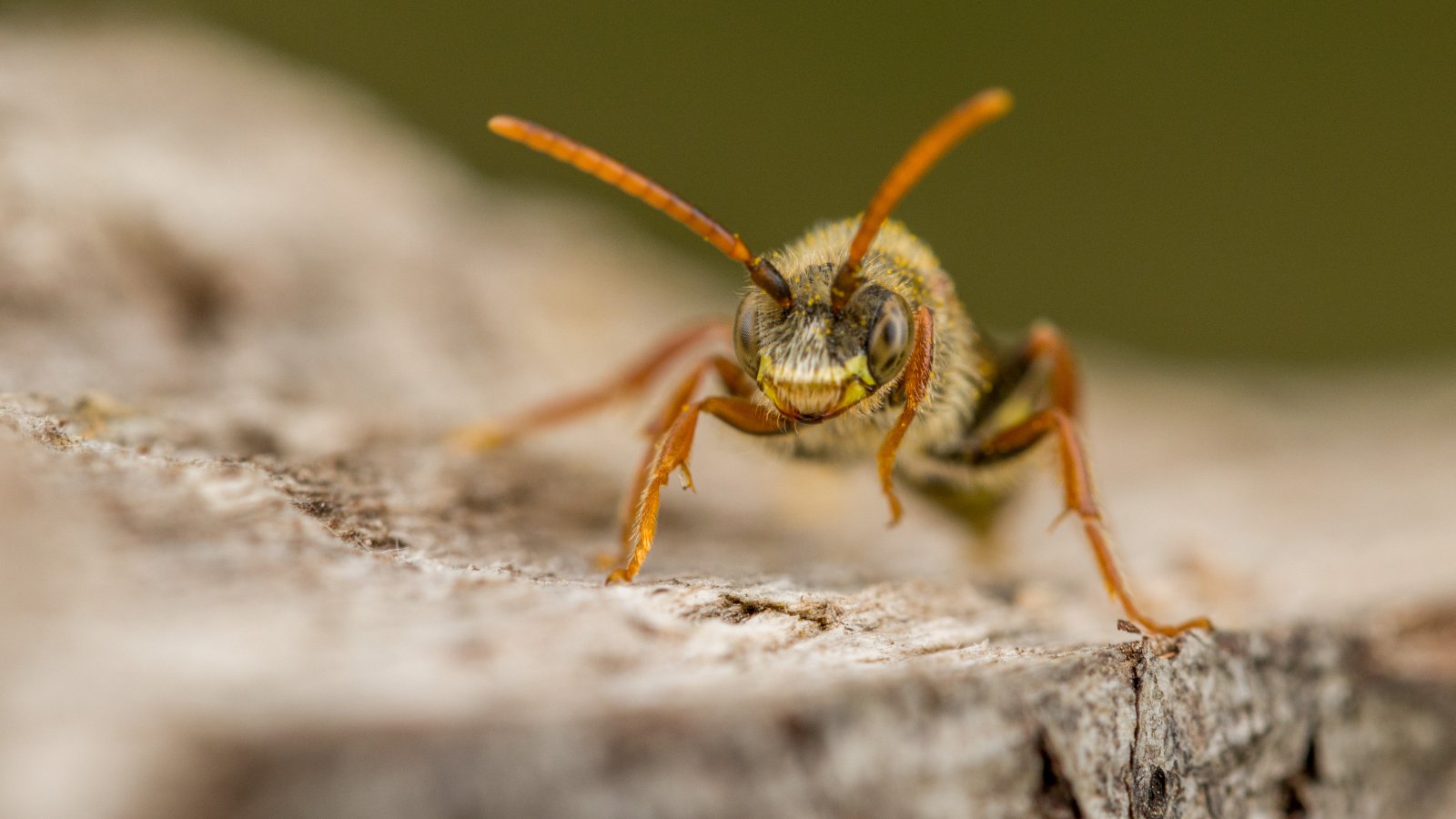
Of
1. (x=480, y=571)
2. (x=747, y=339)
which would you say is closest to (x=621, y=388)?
(x=747, y=339)

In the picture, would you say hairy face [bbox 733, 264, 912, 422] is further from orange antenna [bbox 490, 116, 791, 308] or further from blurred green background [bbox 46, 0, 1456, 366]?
blurred green background [bbox 46, 0, 1456, 366]

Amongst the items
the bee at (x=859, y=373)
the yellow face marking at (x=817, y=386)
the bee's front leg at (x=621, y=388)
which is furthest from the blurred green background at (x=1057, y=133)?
the yellow face marking at (x=817, y=386)

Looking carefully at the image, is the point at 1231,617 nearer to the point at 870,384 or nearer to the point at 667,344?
the point at 870,384

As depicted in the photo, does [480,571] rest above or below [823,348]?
below

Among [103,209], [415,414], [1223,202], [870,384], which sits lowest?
[870,384]

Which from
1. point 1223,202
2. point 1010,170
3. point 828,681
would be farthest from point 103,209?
point 1223,202

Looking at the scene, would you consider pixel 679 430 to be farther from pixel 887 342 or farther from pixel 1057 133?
pixel 1057 133
